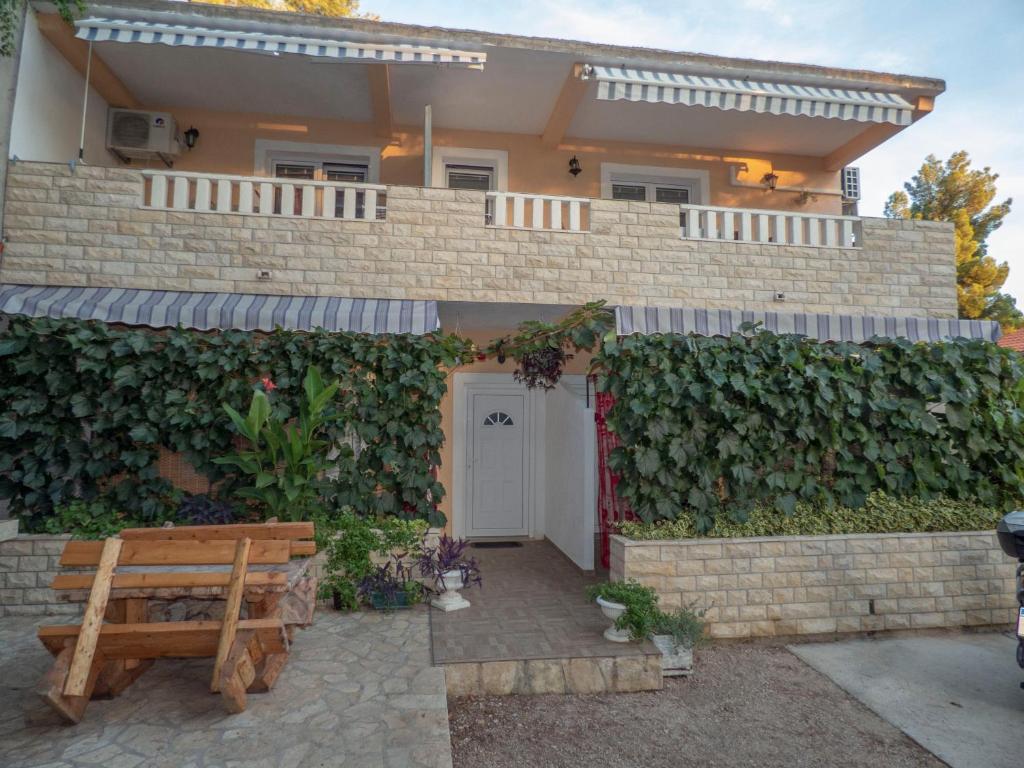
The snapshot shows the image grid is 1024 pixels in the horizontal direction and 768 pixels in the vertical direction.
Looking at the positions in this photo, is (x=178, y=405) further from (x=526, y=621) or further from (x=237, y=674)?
(x=526, y=621)

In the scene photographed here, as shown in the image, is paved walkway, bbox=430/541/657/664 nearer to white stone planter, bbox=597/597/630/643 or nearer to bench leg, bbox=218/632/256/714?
white stone planter, bbox=597/597/630/643

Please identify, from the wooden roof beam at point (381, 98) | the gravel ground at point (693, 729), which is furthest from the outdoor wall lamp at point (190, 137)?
the gravel ground at point (693, 729)

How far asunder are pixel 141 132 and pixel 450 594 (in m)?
8.00

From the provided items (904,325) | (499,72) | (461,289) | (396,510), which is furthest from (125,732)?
(904,325)

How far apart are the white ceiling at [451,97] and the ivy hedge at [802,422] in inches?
179

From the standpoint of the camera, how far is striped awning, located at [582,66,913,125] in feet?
25.0

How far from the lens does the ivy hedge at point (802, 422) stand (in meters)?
6.10

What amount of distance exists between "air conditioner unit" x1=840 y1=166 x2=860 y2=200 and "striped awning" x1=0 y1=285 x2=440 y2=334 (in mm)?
8224

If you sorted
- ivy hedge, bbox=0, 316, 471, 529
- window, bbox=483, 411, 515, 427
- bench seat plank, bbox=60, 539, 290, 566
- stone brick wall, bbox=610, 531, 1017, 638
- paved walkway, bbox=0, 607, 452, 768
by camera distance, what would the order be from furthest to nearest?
window, bbox=483, 411, 515, 427, ivy hedge, bbox=0, 316, 471, 529, stone brick wall, bbox=610, 531, 1017, 638, bench seat plank, bbox=60, 539, 290, 566, paved walkway, bbox=0, 607, 452, 768

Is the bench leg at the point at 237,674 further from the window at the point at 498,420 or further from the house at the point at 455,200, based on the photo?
the window at the point at 498,420

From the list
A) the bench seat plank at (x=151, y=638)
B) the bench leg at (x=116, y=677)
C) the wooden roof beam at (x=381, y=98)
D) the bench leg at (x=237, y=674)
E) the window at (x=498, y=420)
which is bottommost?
the bench leg at (x=116, y=677)

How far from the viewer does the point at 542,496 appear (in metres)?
9.95

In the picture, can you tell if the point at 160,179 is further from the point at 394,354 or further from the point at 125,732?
the point at 125,732

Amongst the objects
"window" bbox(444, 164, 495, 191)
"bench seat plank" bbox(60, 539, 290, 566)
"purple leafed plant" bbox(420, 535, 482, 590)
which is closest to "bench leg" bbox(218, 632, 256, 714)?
"bench seat plank" bbox(60, 539, 290, 566)
